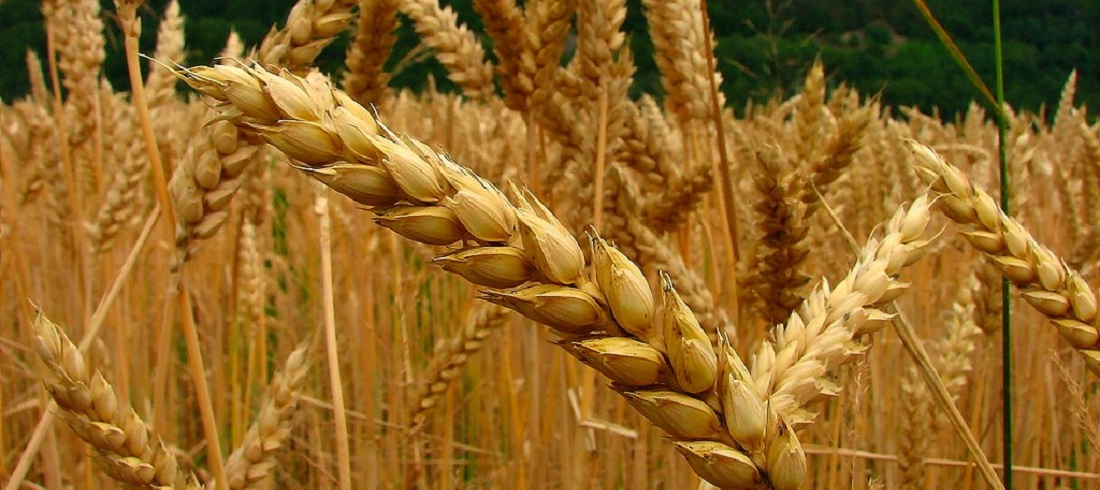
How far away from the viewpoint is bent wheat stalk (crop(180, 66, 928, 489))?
1.03 ft

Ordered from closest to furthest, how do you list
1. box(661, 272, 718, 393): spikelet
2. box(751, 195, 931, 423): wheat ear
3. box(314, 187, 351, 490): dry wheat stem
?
box(661, 272, 718, 393): spikelet < box(751, 195, 931, 423): wheat ear < box(314, 187, 351, 490): dry wheat stem

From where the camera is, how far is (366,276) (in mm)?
1521

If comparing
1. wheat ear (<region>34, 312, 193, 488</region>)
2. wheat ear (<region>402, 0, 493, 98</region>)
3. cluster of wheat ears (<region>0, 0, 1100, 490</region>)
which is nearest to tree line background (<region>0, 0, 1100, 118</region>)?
cluster of wheat ears (<region>0, 0, 1100, 490</region>)

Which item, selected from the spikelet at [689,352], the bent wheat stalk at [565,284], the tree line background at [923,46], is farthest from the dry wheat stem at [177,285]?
the tree line background at [923,46]

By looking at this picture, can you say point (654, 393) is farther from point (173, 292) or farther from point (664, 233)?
point (664, 233)

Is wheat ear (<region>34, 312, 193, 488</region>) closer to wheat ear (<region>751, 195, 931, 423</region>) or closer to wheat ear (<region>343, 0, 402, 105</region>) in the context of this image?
wheat ear (<region>751, 195, 931, 423</region>)

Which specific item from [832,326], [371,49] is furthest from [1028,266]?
[371,49]

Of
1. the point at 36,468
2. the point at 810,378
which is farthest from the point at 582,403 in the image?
the point at 36,468

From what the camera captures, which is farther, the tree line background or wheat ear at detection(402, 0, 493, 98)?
the tree line background

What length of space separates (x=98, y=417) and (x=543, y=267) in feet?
1.25

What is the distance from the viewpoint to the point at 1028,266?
57 cm

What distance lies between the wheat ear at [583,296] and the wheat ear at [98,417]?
0.30 m

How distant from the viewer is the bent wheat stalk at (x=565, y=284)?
314 mm

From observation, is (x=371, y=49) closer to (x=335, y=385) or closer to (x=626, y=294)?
(x=335, y=385)
